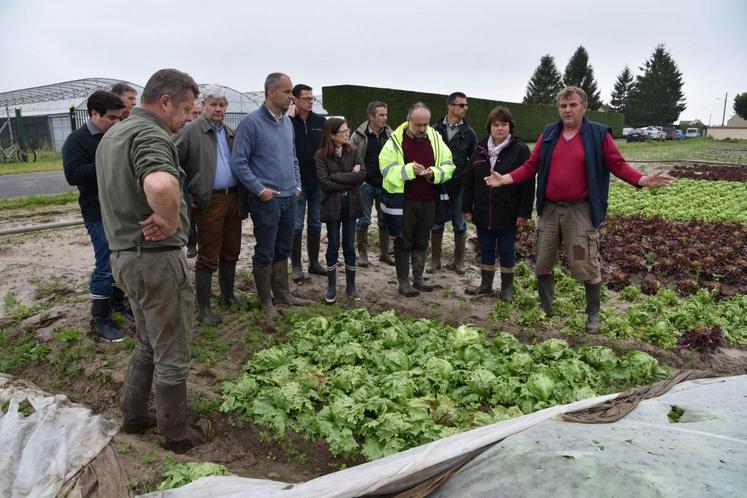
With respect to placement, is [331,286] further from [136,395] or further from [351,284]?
[136,395]

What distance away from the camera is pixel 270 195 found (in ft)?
17.5

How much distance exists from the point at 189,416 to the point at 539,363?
2830 millimetres

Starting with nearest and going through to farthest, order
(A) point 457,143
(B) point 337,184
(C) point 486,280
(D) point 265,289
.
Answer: (D) point 265,289 < (B) point 337,184 < (C) point 486,280 < (A) point 457,143

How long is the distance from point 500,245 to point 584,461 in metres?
4.38

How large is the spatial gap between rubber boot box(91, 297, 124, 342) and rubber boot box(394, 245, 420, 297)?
10.3ft

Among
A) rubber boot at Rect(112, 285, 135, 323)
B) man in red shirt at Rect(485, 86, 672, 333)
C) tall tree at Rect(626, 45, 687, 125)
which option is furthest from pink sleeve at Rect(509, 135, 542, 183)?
tall tree at Rect(626, 45, 687, 125)

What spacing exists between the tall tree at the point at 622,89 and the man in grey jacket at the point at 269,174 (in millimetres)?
82444

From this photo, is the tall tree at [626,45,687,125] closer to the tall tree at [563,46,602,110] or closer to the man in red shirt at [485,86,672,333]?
the tall tree at [563,46,602,110]

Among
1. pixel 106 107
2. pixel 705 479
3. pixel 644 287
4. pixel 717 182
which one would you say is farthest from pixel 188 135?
pixel 717 182

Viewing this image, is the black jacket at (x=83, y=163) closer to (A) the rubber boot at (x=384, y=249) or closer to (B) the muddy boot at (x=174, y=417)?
(B) the muddy boot at (x=174, y=417)

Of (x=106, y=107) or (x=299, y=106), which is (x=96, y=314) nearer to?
(x=106, y=107)

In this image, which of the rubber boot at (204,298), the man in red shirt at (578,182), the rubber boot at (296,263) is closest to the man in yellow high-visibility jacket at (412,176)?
the man in red shirt at (578,182)

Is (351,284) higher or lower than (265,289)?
lower

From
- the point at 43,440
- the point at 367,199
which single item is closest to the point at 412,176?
the point at 367,199
